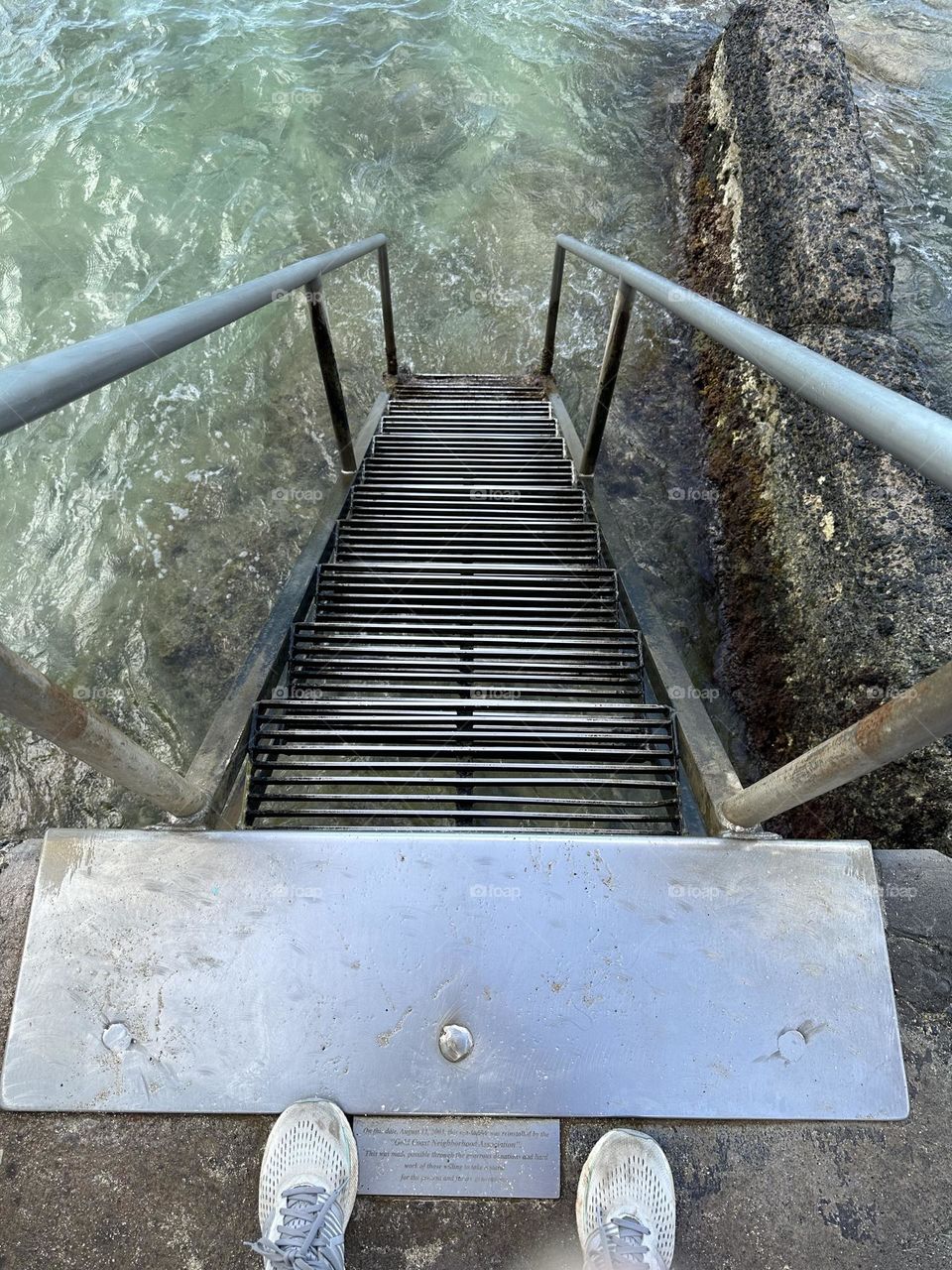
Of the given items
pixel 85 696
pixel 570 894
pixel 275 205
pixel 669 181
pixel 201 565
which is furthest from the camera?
pixel 275 205

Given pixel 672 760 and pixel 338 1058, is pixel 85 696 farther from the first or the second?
pixel 672 760

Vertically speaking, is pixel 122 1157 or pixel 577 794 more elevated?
pixel 122 1157

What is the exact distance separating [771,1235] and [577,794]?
1.79 m

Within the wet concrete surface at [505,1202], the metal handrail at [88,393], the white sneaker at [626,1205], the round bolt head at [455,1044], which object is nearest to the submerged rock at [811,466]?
the wet concrete surface at [505,1202]

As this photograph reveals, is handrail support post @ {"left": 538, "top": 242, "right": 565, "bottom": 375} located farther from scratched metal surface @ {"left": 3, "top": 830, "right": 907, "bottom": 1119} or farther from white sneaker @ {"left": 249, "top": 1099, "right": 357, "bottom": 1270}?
white sneaker @ {"left": 249, "top": 1099, "right": 357, "bottom": 1270}

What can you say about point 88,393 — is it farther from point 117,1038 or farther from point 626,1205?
point 626,1205

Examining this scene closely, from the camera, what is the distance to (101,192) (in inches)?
265

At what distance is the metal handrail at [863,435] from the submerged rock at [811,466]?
1.08 meters

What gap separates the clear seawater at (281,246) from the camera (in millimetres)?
4305

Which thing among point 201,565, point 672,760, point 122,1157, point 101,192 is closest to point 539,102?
point 101,192

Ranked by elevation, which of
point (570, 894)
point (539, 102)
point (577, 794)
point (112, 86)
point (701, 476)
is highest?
point (112, 86)

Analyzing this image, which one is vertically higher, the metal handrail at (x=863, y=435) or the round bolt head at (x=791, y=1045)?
the metal handrail at (x=863, y=435)

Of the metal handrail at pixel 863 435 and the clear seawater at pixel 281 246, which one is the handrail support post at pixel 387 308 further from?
the metal handrail at pixel 863 435

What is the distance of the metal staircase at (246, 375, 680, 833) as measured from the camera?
209 cm
